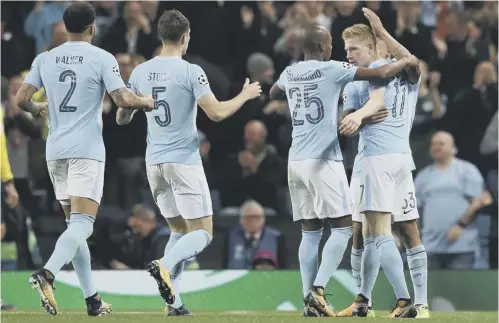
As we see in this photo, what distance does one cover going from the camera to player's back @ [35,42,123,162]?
989cm

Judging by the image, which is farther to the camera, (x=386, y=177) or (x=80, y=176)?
(x=386, y=177)

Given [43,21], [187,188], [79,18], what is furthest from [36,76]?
[43,21]

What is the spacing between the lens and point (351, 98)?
1047 cm

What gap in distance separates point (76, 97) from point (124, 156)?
5.05 meters

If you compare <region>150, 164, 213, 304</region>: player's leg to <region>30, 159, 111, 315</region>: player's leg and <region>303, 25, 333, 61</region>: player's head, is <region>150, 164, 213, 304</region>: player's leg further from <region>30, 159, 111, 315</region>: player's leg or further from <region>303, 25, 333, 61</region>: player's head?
<region>303, 25, 333, 61</region>: player's head

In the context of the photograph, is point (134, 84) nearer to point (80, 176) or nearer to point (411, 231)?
point (80, 176)

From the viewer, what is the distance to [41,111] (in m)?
10.1

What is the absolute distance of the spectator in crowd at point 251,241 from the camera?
1397 cm

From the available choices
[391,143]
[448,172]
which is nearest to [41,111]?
[391,143]

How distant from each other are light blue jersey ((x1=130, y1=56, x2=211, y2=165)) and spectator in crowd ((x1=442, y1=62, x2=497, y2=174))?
5615 mm

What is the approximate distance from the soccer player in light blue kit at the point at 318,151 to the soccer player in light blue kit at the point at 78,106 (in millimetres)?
1350

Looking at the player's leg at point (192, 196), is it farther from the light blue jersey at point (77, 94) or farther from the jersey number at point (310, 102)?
the jersey number at point (310, 102)

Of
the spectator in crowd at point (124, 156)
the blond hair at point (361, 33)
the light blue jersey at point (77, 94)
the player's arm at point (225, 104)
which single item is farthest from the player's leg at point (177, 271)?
the spectator in crowd at point (124, 156)

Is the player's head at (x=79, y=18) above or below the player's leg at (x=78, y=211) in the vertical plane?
above
